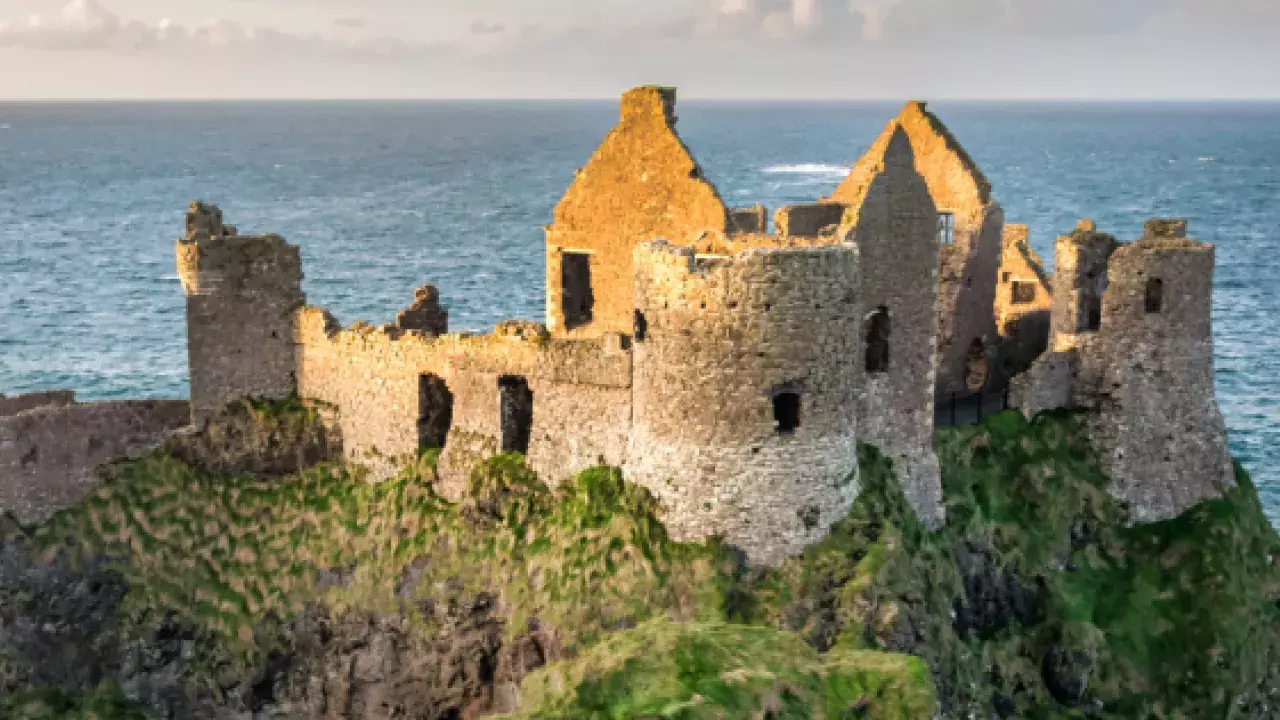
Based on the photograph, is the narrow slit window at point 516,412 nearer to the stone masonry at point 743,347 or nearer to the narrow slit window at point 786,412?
the stone masonry at point 743,347

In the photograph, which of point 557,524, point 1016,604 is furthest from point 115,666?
point 1016,604

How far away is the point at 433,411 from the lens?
38.3 m

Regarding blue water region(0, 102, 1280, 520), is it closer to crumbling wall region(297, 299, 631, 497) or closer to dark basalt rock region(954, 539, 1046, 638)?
dark basalt rock region(954, 539, 1046, 638)

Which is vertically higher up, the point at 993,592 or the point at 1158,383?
the point at 1158,383

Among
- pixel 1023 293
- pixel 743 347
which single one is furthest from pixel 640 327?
pixel 1023 293

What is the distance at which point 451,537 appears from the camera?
36.4 m

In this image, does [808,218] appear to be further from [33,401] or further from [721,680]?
[33,401]

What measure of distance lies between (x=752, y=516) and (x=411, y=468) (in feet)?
32.9

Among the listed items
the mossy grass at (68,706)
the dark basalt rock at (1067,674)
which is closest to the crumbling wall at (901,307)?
the dark basalt rock at (1067,674)

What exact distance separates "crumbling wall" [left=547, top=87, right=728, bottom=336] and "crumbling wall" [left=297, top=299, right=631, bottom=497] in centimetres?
370

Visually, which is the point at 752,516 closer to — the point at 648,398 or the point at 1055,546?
the point at 648,398

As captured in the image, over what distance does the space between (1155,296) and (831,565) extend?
43.8ft

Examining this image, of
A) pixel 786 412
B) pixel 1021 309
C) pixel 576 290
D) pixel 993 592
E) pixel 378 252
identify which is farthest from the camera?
pixel 378 252

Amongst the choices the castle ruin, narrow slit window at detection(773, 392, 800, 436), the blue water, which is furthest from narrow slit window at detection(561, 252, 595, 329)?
the blue water
